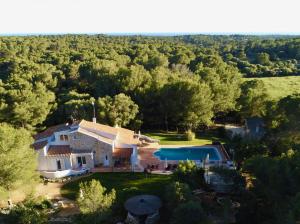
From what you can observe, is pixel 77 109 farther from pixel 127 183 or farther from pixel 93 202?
pixel 93 202

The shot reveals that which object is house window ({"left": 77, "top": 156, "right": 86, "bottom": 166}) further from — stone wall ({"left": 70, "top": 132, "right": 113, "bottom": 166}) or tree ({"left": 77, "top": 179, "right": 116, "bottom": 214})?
tree ({"left": 77, "top": 179, "right": 116, "bottom": 214})

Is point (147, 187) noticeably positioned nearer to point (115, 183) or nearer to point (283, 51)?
point (115, 183)

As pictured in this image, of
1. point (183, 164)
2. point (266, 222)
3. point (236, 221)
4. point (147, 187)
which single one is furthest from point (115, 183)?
point (266, 222)

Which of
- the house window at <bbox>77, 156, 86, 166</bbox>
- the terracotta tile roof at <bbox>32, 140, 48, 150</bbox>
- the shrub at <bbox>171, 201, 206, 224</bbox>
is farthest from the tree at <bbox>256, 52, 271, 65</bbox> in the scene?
the shrub at <bbox>171, 201, 206, 224</bbox>

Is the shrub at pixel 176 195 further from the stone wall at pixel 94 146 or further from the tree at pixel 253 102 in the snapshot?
the tree at pixel 253 102

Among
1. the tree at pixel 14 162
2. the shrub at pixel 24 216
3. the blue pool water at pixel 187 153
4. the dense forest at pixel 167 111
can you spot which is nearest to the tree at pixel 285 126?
the dense forest at pixel 167 111

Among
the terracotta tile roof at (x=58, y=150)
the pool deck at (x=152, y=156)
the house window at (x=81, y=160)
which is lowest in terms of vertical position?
the pool deck at (x=152, y=156)

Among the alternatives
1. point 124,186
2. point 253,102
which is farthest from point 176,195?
point 253,102
